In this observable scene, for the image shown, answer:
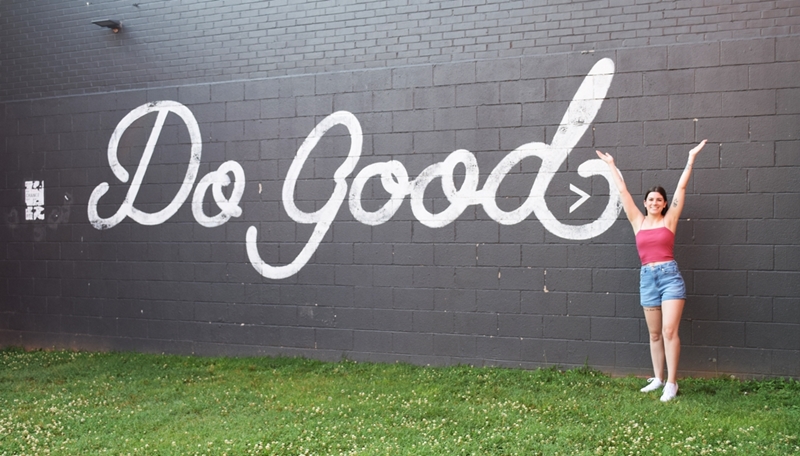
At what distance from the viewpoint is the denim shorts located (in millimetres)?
6105

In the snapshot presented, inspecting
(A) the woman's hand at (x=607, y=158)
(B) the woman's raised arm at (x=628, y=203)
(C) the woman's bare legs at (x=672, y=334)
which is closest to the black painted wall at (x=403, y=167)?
(A) the woman's hand at (x=607, y=158)

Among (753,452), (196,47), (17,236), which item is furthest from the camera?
(17,236)

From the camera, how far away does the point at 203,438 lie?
17.1ft

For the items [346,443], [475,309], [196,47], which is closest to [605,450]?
[346,443]

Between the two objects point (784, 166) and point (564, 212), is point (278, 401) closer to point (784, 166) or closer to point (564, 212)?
point (564, 212)

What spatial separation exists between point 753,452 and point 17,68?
8.80m

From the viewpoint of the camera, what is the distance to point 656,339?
6.30 metres

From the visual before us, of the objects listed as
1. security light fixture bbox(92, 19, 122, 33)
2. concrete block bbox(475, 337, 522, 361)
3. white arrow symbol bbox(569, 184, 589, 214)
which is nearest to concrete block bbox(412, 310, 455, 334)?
concrete block bbox(475, 337, 522, 361)

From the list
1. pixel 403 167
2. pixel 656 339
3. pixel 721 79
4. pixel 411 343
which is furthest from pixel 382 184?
pixel 721 79

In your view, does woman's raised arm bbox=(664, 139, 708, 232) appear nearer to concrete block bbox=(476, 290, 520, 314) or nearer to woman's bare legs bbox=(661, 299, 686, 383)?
woman's bare legs bbox=(661, 299, 686, 383)

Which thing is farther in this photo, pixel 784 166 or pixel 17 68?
pixel 17 68

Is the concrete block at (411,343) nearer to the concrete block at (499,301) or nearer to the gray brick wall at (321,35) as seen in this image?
the concrete block at (499,301)

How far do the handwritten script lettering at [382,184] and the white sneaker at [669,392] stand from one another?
1.48 meters

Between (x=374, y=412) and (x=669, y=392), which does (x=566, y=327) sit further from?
(x=374, y=412)
